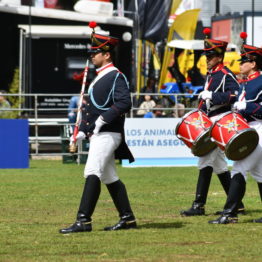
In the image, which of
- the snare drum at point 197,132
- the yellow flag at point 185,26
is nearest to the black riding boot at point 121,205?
the snare drum at point 197,132

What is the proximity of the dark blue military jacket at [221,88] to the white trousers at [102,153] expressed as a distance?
5.31 feet

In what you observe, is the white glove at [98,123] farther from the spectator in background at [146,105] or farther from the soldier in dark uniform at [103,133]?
the spectator in background at [146,105]

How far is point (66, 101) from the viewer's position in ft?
78.9

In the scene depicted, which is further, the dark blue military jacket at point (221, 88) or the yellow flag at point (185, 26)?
the yellow flag at point (185, 26)

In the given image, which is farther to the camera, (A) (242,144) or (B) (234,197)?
(B) (234,197)

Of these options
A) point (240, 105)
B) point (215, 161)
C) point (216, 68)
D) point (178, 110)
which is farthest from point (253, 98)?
point (178, 110)

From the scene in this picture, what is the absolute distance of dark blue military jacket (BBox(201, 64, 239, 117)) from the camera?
430 inches

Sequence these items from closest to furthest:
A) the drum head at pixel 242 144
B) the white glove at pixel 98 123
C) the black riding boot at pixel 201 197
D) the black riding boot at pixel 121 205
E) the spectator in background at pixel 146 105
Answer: the white glove at pixel 98 123 < the black riding boot at pixel 121 205 < the drum head at pixel 242 144 < the black riding boot at pixel 201 197 < the spectator in background at pixel 146 105

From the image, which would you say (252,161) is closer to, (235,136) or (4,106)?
(235,136)

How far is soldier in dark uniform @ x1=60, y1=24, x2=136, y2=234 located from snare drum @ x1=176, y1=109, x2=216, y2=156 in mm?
1571

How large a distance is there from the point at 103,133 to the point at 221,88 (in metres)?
1.97

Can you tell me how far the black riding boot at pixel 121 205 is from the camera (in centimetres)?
998

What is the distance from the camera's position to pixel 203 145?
1142 cm

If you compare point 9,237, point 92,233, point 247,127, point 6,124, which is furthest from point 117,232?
point 6,124
